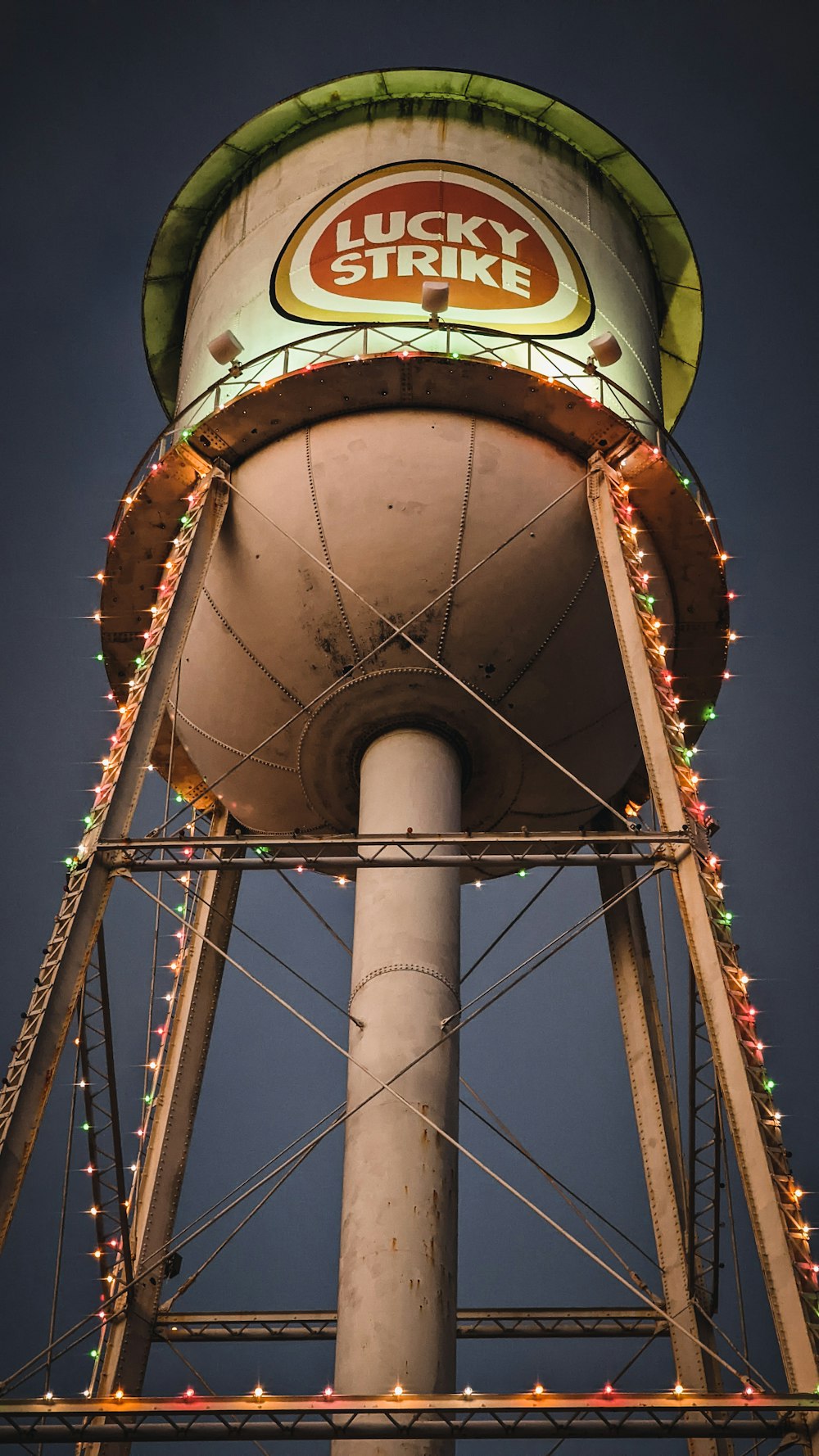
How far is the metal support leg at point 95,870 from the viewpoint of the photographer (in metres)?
8.62

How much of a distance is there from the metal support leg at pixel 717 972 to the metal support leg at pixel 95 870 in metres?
3.03

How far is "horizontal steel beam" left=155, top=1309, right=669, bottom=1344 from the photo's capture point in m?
12.2

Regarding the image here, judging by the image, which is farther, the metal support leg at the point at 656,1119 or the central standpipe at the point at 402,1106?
the metal support leg at the point at 656,1119

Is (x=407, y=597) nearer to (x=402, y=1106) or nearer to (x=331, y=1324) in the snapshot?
(x=402, y=1106)

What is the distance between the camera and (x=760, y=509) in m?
24.4

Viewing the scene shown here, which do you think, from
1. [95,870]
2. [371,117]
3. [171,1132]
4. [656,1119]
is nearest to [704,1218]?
[656,1119]

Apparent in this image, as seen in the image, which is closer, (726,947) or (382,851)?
(726,947)

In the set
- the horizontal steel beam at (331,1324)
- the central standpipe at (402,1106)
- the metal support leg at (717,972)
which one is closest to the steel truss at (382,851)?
the metal support leg at (717,972)

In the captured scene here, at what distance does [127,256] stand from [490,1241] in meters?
16.9

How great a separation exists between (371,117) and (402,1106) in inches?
337

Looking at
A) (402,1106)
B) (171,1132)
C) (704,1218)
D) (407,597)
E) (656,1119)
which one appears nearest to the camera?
(402,1106)

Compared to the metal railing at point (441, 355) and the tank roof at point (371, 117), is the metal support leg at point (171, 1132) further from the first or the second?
the tank roof at point (371, 117)

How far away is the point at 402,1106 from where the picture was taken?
10508mm

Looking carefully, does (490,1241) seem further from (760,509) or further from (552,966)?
(760,509)
